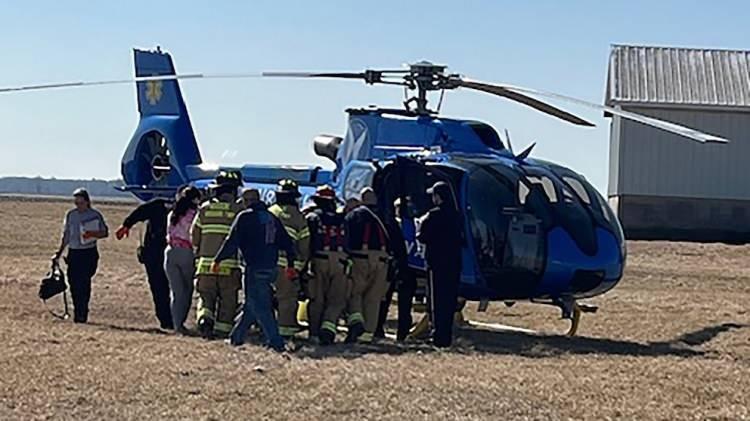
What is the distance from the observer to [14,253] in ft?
95.3

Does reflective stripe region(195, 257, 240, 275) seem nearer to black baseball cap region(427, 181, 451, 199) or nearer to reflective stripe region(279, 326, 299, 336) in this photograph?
reflective stripe region(279, 326, 299, 336)

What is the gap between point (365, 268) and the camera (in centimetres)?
1362

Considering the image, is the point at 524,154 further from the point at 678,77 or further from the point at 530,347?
the point at 678,77

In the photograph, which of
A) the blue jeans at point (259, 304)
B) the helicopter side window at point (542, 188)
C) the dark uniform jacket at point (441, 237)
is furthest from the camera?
the helicopter side window at point (542, 188)

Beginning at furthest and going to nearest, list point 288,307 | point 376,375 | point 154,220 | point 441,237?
point 154,220
point 288,307
point 441,237
point 376,375

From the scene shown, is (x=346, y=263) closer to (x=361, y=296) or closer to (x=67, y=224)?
(x=361, y=296)

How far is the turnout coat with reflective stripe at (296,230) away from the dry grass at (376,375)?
85 centimetres

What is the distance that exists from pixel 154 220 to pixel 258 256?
9.75 ft

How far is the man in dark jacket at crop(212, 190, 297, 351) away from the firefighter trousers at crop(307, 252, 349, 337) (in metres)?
0.74

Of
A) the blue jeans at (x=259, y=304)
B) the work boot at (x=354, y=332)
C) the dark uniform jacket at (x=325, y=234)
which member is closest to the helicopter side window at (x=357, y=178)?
the dark uniform jacket at (x=325, y=234)

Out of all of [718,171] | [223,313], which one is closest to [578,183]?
[223,313]

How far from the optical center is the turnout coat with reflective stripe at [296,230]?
43.6 feet

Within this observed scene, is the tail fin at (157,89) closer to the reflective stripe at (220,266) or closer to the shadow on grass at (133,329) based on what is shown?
the shadow on grass at (133,329)

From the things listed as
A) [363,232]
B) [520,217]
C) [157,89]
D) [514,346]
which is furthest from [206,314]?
[157,89]
